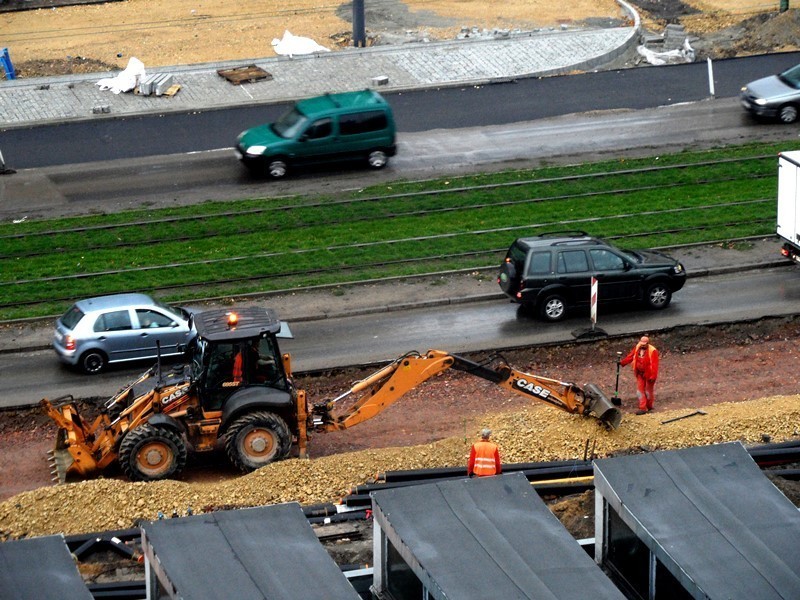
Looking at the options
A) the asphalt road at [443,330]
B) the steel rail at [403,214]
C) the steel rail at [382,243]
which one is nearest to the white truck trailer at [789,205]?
the asphalt road at [443,330]

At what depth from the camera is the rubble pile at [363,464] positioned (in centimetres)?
1919

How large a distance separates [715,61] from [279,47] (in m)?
14.7

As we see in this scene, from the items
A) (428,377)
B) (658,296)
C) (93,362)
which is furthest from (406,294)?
(428,377)

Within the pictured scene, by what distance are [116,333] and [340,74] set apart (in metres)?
21.0

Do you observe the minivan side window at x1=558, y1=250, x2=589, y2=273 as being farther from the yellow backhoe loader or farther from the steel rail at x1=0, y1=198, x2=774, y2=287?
the yellow backhoe loader

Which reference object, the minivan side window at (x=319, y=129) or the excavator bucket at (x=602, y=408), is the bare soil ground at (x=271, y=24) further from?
the excavator bucket at (x=602, y=408)

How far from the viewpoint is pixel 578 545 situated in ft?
45.4

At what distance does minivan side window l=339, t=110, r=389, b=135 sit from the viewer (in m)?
36.0

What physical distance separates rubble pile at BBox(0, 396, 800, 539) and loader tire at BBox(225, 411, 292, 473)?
15.6 inches

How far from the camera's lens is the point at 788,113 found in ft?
126

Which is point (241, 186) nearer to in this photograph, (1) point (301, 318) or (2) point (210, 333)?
(1) point (301, 318)

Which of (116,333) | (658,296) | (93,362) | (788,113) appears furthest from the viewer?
(788,113)

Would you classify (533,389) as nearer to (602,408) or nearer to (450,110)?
(602,408)

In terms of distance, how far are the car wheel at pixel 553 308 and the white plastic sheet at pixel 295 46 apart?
21.9m
